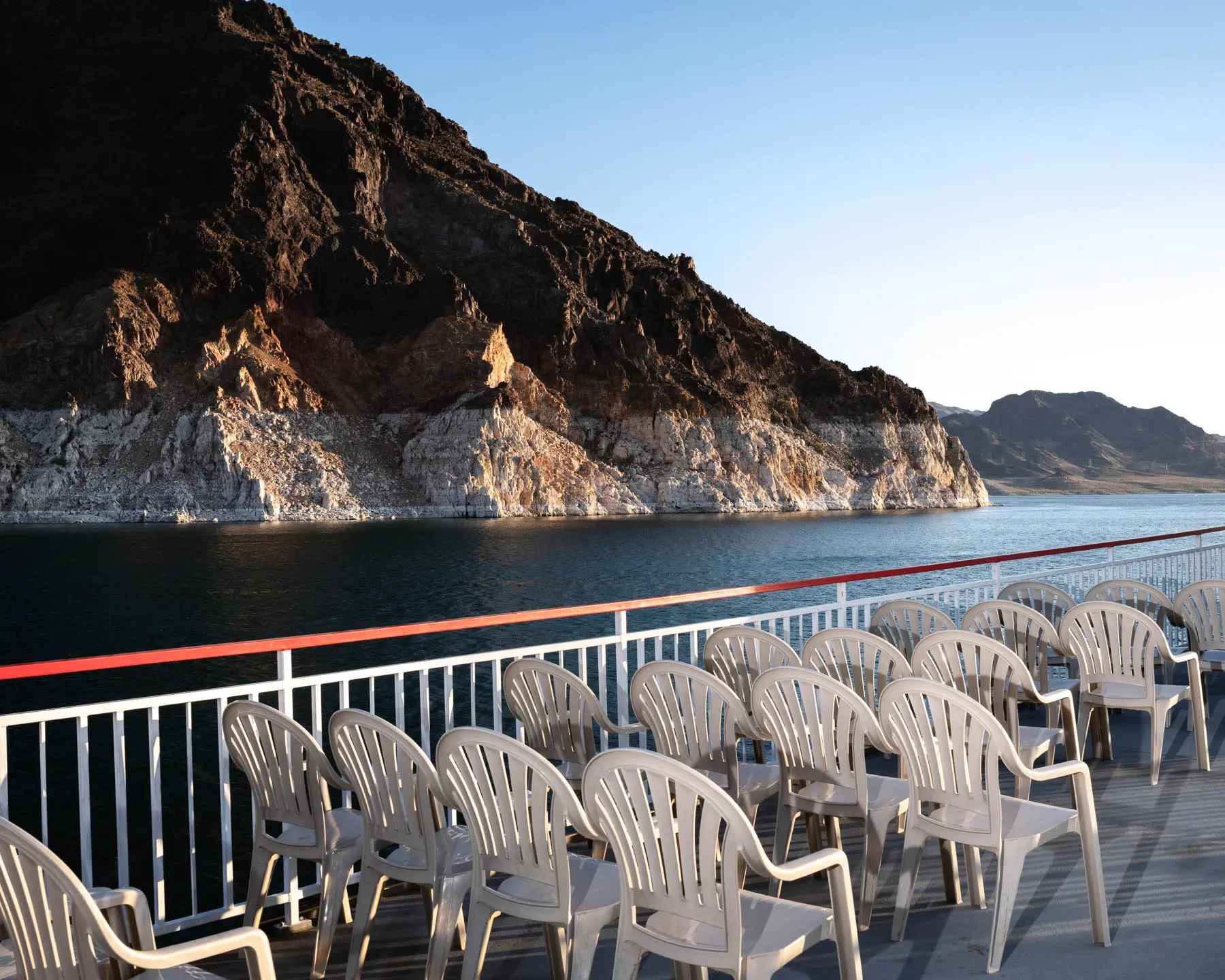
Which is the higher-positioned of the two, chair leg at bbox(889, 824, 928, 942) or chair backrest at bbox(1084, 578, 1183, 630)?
chair backrest at bbox(1084, 578, 1183, 630)

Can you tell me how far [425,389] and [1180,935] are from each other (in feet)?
309

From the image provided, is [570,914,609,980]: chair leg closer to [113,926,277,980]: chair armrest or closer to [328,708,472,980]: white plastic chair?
[328,708,472,980]: white plastic chair

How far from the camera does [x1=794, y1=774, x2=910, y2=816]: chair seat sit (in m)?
3.56

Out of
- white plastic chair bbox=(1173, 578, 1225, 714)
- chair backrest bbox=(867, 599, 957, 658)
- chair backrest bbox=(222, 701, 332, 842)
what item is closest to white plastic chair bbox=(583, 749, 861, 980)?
chair backrest bbox=(222, 701, 332, 842)

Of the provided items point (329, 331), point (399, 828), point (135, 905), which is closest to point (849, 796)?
point (399, 828)

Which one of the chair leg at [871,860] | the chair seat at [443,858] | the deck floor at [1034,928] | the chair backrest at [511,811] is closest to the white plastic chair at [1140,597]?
the deck floor at [1034,928]

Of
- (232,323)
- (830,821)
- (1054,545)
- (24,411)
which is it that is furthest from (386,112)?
(830,821)

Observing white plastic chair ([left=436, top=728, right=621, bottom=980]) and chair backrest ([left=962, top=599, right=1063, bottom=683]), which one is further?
chair backrest ([left=962, top=599, right=1063, bottom=683])

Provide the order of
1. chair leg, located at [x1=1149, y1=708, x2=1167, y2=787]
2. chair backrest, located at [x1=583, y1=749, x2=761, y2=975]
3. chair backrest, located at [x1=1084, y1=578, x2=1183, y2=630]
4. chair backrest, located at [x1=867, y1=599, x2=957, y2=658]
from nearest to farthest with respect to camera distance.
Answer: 1. chair backrest, located at [x1=583, y1=749, x2=761, y2=975]
2. chair leg, located at [x1=1149, y1=708, x2=1167, y2=787]
3. chair backrest, located at [x1=867, y1=599, x2=957, y2=658]
4. chair backrest, located at [x1=1084, y1=578, x2=1183, y2=630]

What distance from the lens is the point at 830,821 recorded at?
391 centimetres

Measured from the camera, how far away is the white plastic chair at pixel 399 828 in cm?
302

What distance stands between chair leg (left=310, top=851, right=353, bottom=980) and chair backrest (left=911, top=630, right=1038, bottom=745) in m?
2.44

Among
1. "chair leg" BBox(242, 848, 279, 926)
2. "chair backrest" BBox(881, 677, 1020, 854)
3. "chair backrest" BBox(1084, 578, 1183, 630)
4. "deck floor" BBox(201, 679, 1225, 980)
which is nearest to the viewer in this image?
"chair backrest" BBox(881, 677, 1020, 854)

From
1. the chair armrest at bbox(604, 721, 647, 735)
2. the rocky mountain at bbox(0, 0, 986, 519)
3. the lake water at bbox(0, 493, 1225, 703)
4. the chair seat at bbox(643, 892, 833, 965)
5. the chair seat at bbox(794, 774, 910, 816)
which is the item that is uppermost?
the rocky mountain at bbox(0, 0, 986, 519)
